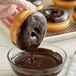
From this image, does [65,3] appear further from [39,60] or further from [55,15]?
[39,60]

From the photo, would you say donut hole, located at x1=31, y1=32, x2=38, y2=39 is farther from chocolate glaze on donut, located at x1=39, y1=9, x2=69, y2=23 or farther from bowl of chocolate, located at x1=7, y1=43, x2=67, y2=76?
chocolate glaze on donut, located at x1=39, y1=9, x2=69, y2=23

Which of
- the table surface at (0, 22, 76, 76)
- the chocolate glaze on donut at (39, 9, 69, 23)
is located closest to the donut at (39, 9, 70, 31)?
the chocolate glaze on donut at (39, 9, 69, 23)

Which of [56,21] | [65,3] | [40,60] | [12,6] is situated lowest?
[65,3]

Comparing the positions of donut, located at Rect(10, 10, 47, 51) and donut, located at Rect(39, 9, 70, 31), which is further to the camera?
donut, located at Rect(39, 9, 70, 31)

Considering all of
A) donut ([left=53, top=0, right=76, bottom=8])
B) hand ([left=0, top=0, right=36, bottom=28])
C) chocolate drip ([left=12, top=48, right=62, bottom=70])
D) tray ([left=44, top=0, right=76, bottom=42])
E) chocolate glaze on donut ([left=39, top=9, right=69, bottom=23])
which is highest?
hand ([left=0, top=0, right=36, bottom=28])

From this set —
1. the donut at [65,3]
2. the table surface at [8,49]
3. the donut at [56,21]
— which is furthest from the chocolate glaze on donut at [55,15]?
the donut at [65,3]

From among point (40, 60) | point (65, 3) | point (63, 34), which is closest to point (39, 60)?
point (40, 60)

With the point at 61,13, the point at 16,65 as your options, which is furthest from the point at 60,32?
the point at 16,65
